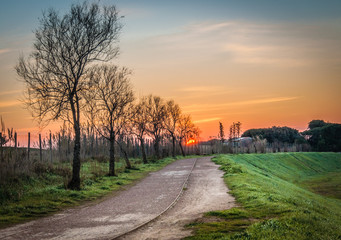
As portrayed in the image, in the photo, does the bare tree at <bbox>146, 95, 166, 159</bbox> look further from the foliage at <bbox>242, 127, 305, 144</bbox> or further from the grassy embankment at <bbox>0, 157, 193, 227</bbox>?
the foliage at <bbox>242, 127, 305, 144</bbox>

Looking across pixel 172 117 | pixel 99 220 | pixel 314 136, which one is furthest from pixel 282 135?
pixel 99 220

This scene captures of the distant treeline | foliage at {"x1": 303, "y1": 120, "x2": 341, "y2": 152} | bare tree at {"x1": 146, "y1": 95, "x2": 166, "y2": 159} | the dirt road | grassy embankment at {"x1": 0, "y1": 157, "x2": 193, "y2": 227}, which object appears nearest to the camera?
the dirt road

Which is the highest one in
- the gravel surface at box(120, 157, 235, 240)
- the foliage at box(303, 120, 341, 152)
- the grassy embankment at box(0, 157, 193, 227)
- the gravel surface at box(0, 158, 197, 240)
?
the foliage at box(303, 120, 341, 152)

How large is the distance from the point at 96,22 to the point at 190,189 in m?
12.9

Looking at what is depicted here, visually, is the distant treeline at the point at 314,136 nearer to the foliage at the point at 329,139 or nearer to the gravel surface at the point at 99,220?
the foliage at the point at 329,139

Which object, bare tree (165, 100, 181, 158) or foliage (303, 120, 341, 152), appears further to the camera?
foliage (303, 120, 341, 152)

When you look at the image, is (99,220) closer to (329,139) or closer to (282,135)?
(329,139)

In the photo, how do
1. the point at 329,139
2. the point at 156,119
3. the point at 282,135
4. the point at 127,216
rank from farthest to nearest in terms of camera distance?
the point at 282,135, the point at 329,139, the point at 156,119, the point at 127,216

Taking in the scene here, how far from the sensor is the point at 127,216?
42.0 feet

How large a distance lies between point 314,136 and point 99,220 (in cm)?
12013

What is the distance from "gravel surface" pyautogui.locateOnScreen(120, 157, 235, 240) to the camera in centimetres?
989

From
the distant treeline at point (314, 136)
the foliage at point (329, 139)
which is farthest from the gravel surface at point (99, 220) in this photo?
the foliage at point (329, 139)

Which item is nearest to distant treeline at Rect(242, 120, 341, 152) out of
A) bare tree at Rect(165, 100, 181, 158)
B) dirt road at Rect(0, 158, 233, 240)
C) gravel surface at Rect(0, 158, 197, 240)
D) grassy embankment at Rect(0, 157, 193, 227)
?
bare tree at Rect(165, 100, 181, 158)

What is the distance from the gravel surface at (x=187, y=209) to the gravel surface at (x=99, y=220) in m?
0.58
